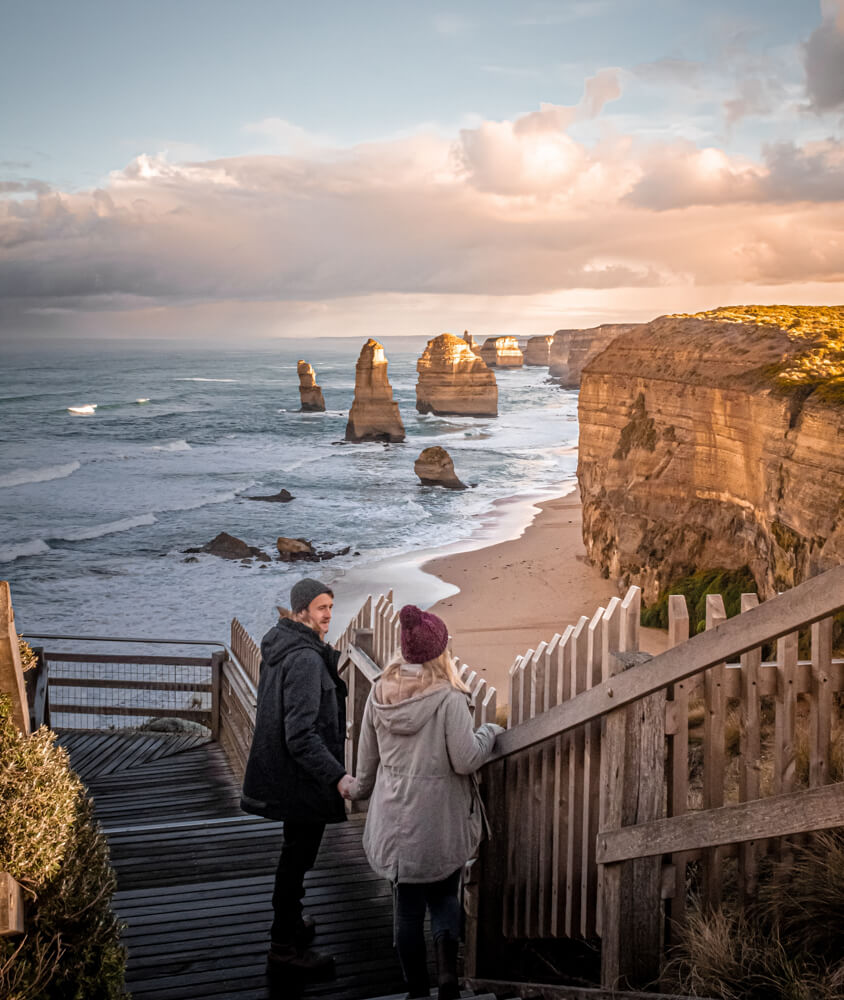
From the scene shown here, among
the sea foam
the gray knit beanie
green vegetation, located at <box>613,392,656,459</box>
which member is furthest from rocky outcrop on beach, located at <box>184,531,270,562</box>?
the gray knit beanie

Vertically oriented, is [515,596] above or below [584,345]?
below

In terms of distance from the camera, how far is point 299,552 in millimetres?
28969

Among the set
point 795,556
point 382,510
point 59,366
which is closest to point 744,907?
point 795,556

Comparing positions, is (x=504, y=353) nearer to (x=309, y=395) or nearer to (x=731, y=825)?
(x=309, y=395)

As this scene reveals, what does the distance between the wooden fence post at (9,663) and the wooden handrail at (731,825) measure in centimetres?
221

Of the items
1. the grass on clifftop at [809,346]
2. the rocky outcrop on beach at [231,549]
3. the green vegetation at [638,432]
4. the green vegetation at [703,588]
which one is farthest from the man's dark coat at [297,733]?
the rocky outcrop on beach at [231,549]

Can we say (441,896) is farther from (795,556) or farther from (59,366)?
(59,366)

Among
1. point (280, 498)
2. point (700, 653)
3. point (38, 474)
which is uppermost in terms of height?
point (700, 653)

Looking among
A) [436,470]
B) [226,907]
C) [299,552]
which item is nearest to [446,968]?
[226,907]

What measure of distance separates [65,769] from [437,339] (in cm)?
7720

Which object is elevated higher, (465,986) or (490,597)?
(465,986)

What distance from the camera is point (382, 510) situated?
3853cm

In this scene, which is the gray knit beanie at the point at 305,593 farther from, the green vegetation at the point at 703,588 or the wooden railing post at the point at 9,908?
the green vegetation at the point at 703,588

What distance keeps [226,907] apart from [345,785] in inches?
49.5
